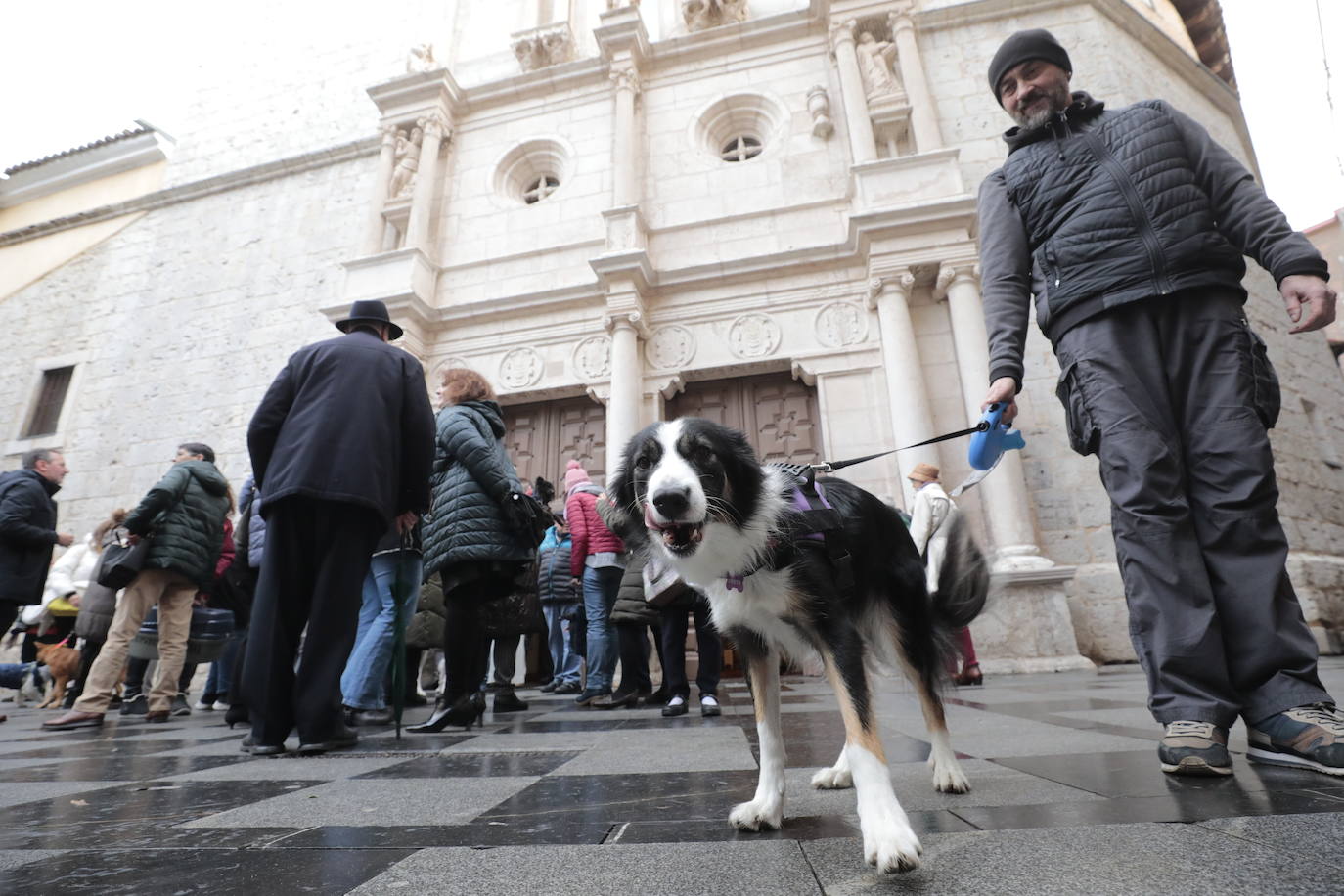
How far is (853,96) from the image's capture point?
1012 centimetres

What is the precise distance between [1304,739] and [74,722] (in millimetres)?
6552

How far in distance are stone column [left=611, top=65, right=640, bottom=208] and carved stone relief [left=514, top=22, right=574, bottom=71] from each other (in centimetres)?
181

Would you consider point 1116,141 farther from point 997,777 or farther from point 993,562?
point 997,777

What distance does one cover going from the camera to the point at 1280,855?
3.47 feet

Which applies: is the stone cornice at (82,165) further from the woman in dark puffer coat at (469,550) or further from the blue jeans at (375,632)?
the woman in dark puffer coat at (469,550)

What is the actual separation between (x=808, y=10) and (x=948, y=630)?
12.0 metres

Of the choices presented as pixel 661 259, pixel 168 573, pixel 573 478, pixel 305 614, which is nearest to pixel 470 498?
pixel 305 614

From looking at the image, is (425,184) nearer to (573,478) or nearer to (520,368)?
(520,368)

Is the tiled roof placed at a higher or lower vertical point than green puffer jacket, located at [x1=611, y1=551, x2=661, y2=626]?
higher

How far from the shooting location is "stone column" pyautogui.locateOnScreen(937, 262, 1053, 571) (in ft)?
25.3

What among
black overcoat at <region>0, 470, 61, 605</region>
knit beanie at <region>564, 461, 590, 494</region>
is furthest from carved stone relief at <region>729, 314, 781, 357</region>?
black overcoat at <region>0, 470, 61, 605</region>

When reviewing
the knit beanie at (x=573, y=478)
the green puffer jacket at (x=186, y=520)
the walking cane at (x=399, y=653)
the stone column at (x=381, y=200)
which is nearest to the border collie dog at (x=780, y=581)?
the walking cane at (x=399, y=653)

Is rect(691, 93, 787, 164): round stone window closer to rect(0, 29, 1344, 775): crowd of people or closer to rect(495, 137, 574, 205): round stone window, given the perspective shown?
rect(495, 137, 574, 205): round stone window

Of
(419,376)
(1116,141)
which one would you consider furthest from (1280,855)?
(419,376)
